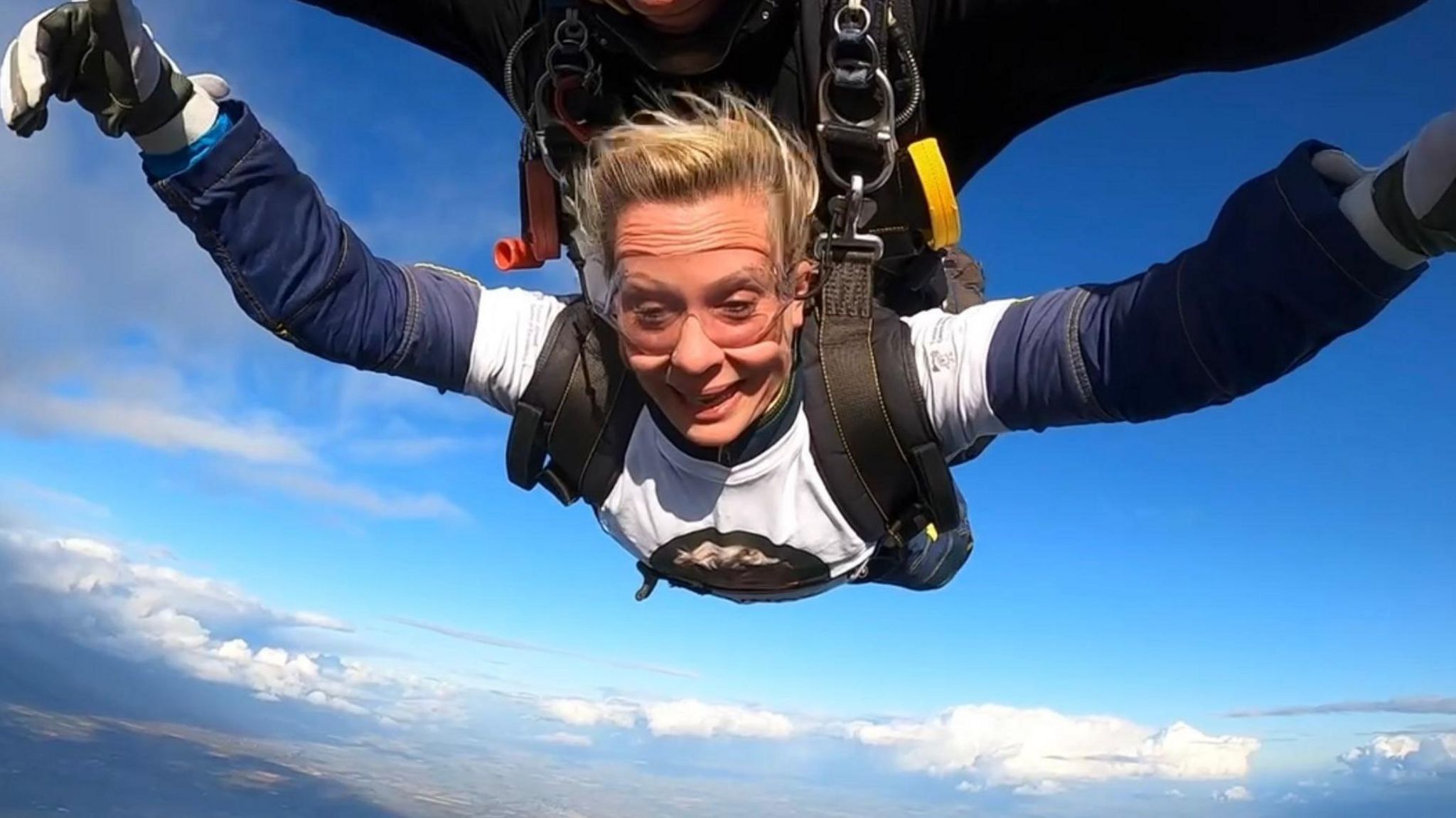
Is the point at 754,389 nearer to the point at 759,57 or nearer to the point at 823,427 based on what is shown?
the point at 823,427

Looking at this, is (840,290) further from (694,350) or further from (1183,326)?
(1183,326)

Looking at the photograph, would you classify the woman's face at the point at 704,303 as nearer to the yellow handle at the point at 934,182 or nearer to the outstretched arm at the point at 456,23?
the yellow handle at the point at 934,182

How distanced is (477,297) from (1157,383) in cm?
118

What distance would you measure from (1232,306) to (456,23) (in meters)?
1.54

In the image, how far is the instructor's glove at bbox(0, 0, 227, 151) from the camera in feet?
5.14

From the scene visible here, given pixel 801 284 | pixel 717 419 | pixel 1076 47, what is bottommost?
pixel 717 419

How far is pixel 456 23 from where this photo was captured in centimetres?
230

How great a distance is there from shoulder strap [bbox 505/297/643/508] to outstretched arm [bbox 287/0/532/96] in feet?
1.75

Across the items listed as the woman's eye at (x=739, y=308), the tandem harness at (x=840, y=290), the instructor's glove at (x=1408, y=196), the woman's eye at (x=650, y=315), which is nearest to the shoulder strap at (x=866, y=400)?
the tandem harness at (x=840, y=290)

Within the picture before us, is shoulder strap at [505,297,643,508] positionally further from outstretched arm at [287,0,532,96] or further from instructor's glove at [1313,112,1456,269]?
instructor's glove at [1313,112,1456,269]

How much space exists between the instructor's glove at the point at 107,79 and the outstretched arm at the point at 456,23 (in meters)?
0.58

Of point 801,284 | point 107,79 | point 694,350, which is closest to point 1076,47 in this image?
point 801,284

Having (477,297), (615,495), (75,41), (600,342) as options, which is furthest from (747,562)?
(75,41)

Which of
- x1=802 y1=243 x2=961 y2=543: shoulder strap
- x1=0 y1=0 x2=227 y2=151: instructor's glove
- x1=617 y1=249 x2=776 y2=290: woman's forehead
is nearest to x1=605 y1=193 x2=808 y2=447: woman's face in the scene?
x1=617 y1=249 x2=776 y2=290: woman's forehead
